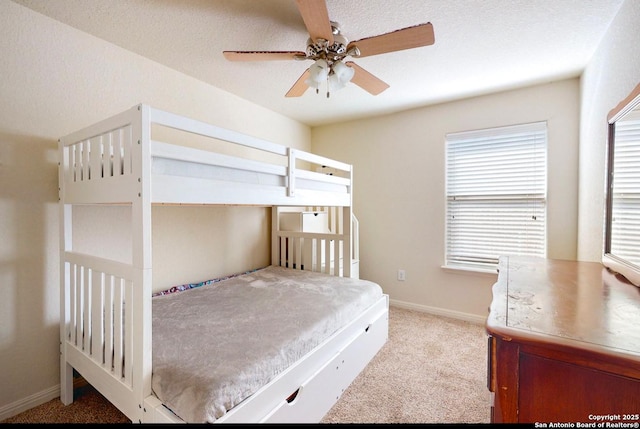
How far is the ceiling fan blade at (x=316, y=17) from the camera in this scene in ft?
3.97

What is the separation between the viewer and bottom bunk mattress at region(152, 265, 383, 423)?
103 cm

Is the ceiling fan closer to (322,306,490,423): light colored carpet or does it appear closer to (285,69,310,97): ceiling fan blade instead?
(285,69,310,97): ceiling fan blade

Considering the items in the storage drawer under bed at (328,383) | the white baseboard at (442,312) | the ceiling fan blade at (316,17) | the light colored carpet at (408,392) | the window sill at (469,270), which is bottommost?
the light colored carpet at (408,392)

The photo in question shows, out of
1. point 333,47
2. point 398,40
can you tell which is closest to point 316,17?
point 333,47

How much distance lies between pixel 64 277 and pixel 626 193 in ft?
9.64

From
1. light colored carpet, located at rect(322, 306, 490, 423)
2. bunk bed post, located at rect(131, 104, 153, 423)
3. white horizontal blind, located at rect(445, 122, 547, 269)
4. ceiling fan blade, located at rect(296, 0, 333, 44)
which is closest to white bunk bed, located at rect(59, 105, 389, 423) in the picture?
bunk bed post, located at rect(131, 104, 153, 423)

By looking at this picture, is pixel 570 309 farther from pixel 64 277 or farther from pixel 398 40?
pixel 64 277

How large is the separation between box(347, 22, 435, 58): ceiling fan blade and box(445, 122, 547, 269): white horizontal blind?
5.62ft

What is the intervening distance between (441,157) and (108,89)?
2.94 meters

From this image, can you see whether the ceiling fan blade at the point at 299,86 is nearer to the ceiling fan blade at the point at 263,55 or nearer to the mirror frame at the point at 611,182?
the ceiling fan blade at the point at 263,55

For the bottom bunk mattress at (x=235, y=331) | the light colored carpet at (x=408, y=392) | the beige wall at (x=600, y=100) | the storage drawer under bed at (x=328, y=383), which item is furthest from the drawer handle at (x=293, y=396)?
the beige wall at (x=600, y=100)

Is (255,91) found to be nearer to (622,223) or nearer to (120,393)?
(120,393)

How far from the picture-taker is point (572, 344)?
62 centimetres

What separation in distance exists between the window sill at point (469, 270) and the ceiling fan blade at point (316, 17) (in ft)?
7.95
